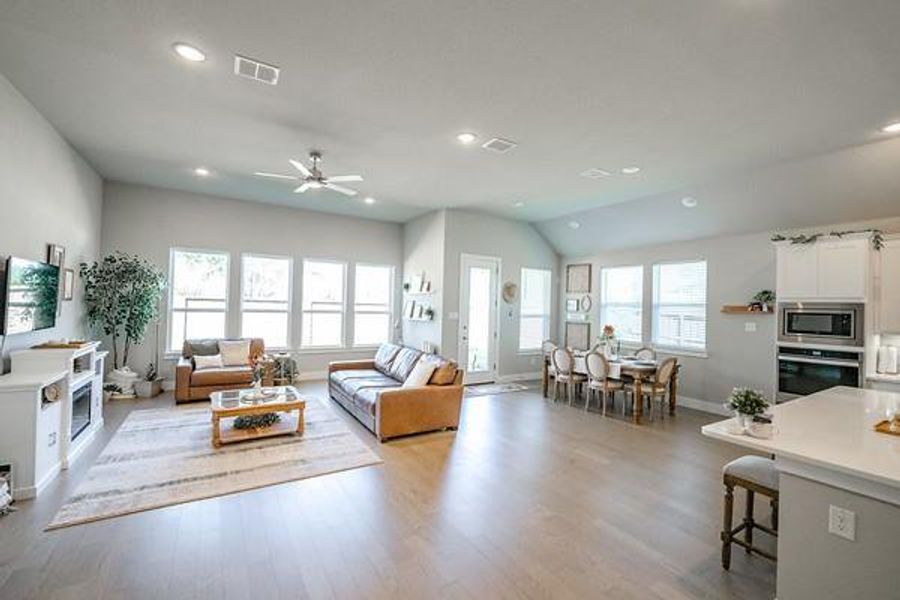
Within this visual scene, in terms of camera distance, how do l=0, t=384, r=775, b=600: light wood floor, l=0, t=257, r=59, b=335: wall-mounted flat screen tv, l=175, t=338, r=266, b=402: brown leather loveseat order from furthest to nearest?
1. l=175, t=338, r=266, b=402: brown leather loveseat
2. l=0, t=257, r=59, b=335: wall-mounted flat screen tv
3. l=0, t=384, r=775, b=600: light wood floor

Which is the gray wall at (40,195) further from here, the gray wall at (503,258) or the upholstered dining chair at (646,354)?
the upholstered dining chair at (646,354)

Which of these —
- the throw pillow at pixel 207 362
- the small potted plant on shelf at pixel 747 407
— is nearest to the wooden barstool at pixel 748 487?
the small potted plant on shelf at pixel 747 407

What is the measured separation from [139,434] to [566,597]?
4414mm

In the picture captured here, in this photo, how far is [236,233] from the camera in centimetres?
684

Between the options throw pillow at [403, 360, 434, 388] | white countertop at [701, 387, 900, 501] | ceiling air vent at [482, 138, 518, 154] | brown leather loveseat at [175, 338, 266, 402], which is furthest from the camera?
brown leather loveseat at [175, 338, 266, 402]

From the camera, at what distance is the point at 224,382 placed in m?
5.70

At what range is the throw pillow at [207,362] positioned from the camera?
19.1 ft

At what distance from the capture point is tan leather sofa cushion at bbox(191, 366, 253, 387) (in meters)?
5.57

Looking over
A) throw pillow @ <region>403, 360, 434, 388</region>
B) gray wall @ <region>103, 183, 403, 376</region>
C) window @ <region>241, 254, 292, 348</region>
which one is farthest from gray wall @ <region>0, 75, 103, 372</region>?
throw pillow @ <region>403, 360, 434, 388</region>

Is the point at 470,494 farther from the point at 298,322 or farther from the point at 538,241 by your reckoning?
the point at 538,241

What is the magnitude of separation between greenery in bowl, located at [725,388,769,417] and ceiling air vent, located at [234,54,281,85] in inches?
141

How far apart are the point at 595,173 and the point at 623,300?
312cm

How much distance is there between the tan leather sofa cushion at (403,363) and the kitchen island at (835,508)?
12.0 ft

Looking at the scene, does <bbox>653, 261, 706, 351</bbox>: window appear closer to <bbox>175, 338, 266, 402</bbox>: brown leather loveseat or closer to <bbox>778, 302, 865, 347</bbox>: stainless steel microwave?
<bbox>778, 302, 865, 347</bbox>: stainless steel microwave
